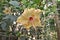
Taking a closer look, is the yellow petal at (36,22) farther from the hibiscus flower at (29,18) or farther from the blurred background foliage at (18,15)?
the blurred background foliage at (18,15)

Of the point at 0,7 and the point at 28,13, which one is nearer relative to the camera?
the point at 28,13

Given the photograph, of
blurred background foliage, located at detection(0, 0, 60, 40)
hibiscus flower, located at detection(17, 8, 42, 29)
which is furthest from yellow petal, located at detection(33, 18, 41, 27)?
blurred background foliage, located at detection(0, 0, 60, 40)

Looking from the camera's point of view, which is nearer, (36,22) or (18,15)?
(36,22)

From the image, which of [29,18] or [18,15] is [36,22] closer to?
[29,18]

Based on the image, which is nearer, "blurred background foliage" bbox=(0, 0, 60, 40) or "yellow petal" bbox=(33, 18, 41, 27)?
"yellow petal" bbox=(33, 18, 41, 27)

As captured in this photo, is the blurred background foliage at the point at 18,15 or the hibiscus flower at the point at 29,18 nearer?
the hibiscus flower at the point at 29,18

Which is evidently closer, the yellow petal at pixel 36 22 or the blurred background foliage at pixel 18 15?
the yellow petal at pixel 36 22

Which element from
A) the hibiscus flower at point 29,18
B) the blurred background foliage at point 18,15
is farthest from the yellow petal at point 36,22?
the blurred background foliage at point 18,15

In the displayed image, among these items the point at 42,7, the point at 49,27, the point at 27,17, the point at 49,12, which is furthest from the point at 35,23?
the point at 49,27

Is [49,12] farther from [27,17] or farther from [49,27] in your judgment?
[27,17]

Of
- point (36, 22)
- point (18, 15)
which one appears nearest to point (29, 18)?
point (36, 22)

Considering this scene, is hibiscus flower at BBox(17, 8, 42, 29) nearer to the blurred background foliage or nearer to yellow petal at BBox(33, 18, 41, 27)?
yellow petal at BBox(33, 18, 41, 27)
